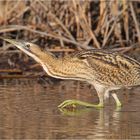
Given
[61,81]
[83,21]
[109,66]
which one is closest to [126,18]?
[83,21]

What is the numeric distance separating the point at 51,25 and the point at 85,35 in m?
0.62

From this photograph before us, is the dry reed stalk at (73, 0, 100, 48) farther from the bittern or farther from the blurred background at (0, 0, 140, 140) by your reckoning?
the bittern

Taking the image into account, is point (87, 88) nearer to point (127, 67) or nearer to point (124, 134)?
point (127, 67)

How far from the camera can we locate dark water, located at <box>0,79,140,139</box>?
21.2 feet

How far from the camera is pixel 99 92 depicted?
853 cm

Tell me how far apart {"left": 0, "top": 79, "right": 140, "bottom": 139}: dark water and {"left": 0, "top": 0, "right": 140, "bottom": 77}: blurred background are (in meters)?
2.05

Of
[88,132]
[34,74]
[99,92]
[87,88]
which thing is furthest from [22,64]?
[88,132]

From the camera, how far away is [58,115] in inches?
299

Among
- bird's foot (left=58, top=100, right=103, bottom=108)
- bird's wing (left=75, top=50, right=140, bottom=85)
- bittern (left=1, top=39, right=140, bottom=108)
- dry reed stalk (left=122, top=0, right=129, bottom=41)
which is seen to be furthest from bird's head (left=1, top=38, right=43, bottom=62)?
dry reed stalk (left=122, top=0, right=129, bottom=41)

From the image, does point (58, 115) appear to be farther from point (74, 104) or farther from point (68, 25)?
point (68, 25)

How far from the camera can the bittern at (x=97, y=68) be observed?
841cm

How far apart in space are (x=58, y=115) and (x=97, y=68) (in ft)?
3.55

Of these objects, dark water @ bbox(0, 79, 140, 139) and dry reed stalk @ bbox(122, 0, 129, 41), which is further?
dry reed stalk @ bbox(122, 0, 129, 41)

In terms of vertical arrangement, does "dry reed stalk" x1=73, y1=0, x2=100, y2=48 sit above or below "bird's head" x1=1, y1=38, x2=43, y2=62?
above
